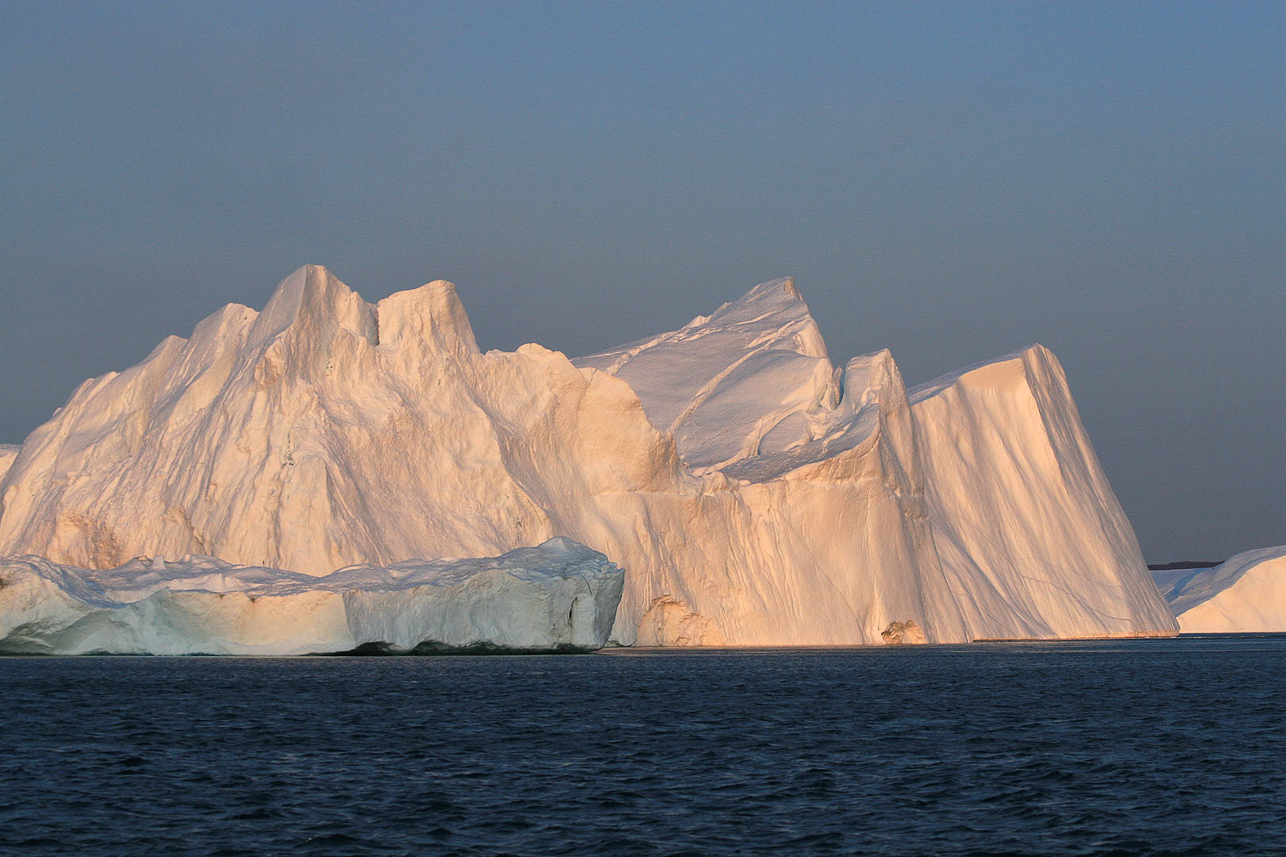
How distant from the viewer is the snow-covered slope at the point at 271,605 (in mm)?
39344

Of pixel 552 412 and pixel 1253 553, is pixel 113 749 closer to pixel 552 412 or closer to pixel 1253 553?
pixel 552 412

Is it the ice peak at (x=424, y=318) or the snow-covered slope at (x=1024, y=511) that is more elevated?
the ice peak at (x=424, y=318)

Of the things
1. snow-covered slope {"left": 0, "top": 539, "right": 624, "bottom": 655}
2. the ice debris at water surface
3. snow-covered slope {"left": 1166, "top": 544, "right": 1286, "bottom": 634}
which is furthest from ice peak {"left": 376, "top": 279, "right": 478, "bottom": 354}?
snow-covered slope {"left": 1166, "top": 544, "right": 1286, "bottom": 634}

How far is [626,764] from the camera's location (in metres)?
21.2

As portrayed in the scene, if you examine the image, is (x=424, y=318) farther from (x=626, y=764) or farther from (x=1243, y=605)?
(x=1243, y=605)

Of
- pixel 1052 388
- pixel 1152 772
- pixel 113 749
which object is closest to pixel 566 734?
pixel 113 749

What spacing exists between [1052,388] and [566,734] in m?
56.1

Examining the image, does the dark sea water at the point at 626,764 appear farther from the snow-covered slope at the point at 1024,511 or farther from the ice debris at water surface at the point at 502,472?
the snow-covered slope at the point at 1024,511

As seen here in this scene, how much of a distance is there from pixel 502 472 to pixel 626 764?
94.8 ft

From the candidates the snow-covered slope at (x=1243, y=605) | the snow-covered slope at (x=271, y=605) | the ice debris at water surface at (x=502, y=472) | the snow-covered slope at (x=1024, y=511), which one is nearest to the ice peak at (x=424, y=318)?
the ice debris at water surface at (x=502, y=472)

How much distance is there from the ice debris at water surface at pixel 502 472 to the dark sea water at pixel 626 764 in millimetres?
10367

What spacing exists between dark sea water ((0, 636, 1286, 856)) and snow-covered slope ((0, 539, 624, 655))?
98.4 inches

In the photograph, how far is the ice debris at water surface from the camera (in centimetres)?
4725

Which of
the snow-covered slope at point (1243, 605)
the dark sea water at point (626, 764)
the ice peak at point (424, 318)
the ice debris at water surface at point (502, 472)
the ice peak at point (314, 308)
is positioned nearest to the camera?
the dark sea water at point (626, 764)
